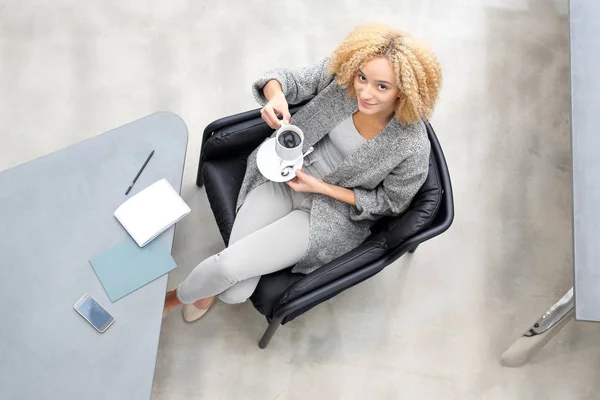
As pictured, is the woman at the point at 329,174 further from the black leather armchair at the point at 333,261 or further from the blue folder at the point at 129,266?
the blue folder at the point at 129,266

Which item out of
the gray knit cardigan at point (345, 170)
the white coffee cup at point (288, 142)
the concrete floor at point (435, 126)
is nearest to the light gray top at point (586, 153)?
the gray knit cardigan at point (345, 170)

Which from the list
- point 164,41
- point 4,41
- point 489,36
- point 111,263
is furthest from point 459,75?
point 4,41

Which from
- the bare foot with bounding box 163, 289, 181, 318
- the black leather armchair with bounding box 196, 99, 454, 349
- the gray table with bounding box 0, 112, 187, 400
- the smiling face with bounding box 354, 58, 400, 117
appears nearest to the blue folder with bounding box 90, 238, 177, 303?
the gray table with bounding box 0, 112, 187, 400

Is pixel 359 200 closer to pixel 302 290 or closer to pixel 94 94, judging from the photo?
pixel 302 290

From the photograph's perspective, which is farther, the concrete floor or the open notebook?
the concrete floor

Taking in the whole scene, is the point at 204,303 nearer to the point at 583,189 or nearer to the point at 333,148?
the point at 333,148

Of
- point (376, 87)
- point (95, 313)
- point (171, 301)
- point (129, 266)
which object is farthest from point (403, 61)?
point (171, 301)

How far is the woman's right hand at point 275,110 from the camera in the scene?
1.85 m

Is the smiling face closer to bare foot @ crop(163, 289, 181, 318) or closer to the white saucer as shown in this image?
the white saucer

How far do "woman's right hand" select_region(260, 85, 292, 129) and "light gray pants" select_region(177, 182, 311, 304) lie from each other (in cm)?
27

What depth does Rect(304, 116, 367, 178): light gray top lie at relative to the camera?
1.92m

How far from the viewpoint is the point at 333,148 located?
6.58 feet

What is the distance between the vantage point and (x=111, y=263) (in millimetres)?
1764

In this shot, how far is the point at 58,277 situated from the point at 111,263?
0.50ft
